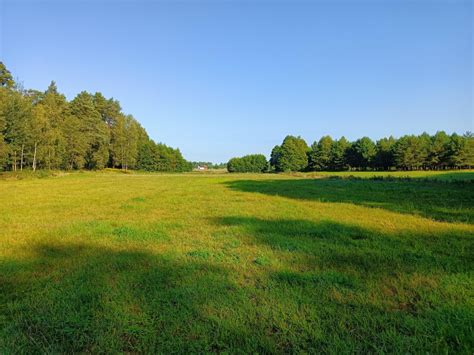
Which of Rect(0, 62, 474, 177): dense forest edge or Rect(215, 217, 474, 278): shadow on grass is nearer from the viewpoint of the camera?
Rect(215, 217, 474, 278): shadow on grass

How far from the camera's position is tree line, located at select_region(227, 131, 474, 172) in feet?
264

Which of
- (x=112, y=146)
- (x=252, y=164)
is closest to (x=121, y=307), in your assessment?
(x=112, y=146)

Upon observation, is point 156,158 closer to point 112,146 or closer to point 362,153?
point 112,146

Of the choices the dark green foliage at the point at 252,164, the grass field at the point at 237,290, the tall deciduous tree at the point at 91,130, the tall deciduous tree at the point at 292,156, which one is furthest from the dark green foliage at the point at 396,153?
the grass field at the point at 237,290

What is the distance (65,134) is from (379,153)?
321 ft

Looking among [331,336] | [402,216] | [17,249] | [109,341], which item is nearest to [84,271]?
[109,341]

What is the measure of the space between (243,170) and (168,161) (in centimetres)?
4437

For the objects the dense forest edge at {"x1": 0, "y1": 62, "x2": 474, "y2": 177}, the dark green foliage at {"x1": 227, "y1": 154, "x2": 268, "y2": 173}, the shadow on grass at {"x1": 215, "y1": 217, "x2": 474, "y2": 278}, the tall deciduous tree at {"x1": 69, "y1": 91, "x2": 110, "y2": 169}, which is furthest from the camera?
the dark green foliage at {"x1": 227, "y1": 154, "x2": 268, "y2": 173}

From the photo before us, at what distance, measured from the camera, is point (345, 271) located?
4902 mm

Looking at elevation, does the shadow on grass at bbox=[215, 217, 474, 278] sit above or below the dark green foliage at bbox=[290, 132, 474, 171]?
below

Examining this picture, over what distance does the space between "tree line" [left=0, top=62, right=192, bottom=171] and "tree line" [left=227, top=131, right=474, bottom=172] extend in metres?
53.8

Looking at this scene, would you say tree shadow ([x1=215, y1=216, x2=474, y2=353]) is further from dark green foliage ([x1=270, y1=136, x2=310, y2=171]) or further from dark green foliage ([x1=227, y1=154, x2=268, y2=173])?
dark green foliage ([x1=227, y1=154, x2=268, y2=173])

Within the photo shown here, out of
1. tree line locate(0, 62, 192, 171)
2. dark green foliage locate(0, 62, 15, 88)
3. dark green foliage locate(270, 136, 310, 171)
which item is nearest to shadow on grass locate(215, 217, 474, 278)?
tree line locate(0, 62, 192, 171)

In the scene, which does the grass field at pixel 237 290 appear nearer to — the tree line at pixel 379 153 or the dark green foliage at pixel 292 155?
the tree line at pixel 379 153
